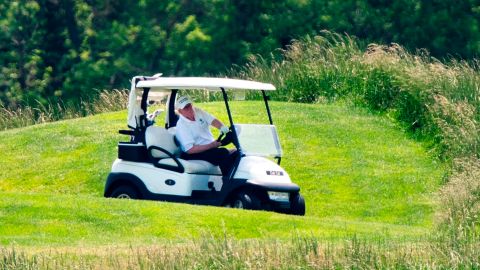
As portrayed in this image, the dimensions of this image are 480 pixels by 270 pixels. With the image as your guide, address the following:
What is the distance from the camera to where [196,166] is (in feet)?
64.4

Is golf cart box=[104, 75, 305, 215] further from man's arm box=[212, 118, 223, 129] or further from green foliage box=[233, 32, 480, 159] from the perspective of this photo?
green foliage box=[233, 32, 480, 159]

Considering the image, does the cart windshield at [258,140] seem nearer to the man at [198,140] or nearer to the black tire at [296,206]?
the man at [198,140]

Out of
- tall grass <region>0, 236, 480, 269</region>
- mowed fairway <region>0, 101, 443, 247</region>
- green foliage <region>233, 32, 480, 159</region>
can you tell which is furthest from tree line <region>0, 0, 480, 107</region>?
tall grass <region>0, 236, 480, 269</region>

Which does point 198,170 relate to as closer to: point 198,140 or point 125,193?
point 198,140

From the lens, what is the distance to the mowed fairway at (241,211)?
57.5 ft

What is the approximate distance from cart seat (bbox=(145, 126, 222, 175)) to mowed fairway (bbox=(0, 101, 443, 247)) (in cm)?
101

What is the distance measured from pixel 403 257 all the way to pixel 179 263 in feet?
6.80

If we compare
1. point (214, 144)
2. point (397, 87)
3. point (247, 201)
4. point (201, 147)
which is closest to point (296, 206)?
point (247, 201)

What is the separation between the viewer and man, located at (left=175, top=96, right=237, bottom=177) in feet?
64.3

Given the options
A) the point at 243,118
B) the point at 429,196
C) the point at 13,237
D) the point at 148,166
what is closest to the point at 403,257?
the point at 13,237

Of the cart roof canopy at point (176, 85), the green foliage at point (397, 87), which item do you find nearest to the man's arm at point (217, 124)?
the cart roof canopy at point (176, 85)

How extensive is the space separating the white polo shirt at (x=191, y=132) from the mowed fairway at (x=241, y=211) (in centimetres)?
113

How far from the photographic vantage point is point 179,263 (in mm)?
14156

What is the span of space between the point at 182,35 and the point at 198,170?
23.0 m
